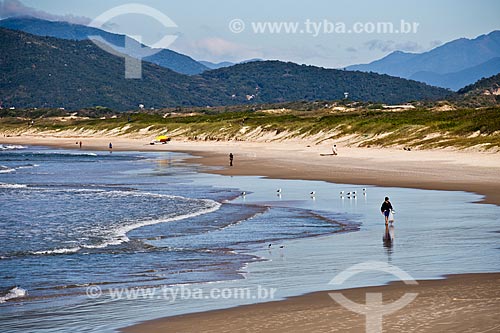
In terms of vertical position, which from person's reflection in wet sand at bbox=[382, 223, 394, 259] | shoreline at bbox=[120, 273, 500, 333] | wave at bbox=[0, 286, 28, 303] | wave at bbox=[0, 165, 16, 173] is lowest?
wave at bbox=[0, 286, 28, 303]

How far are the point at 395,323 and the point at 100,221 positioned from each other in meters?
15.9

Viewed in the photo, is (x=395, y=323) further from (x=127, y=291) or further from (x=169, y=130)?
(x=169, y=130)

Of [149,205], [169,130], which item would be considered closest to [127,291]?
[149,205]

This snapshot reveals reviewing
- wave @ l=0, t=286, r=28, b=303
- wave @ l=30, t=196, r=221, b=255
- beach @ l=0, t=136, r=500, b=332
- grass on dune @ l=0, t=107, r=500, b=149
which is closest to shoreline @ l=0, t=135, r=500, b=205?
beach @ l=0, t=136, r=500, b=332

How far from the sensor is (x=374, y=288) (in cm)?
1341

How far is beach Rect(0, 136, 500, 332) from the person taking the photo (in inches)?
432

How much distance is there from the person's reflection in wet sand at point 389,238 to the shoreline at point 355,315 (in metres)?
4.51

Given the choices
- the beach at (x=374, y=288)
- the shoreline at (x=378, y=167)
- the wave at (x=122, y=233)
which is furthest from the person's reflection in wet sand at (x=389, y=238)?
the shoreline at (x=378, y=167)

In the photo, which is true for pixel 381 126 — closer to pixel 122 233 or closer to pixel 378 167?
pixel 378 167

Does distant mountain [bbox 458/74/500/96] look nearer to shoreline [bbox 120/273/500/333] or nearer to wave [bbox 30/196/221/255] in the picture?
wave [bbox 30/196/221/255]

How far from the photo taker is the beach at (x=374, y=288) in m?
11.0

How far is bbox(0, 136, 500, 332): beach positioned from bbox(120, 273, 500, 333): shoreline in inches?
0.5

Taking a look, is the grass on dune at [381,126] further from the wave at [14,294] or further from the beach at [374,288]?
the wave at [14,294]

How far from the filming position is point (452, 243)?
18328mm
